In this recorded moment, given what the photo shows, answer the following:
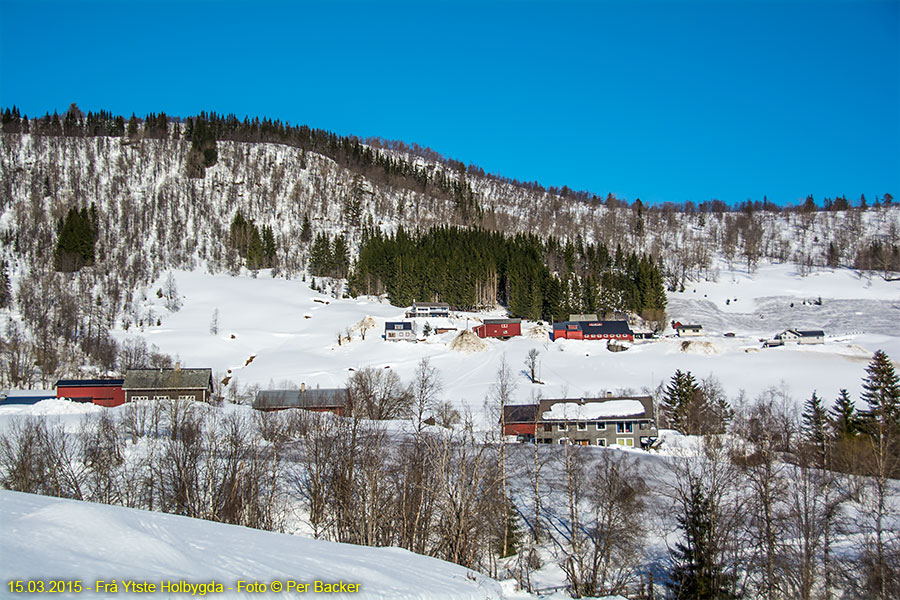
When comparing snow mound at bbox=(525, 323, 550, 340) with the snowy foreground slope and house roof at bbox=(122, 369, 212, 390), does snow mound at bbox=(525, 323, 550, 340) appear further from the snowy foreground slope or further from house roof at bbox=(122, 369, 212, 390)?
the snowy foreground slope

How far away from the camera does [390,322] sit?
253 feet

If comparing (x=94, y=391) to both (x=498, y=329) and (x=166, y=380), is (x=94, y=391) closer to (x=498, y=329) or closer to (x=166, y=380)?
(x=166, y=380)

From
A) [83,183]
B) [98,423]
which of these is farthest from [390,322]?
[83,183]

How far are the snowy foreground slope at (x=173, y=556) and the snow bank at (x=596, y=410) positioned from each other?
1438 inches

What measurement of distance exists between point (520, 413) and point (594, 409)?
5.72 meters

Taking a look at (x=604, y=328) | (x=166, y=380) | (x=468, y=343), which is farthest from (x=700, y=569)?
(x=604, y=328)

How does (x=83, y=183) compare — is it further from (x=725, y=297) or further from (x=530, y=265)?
(x=725, y=297)

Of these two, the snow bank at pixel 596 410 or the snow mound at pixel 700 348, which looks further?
the snow mound at pixel 700 348

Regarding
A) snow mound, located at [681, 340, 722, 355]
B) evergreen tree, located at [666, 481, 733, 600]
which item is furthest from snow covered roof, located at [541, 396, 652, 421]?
snow mound, located at [681, 340, 722, 355]

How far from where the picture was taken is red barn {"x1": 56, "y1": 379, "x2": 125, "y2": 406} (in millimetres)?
51812

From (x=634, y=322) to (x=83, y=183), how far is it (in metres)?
121

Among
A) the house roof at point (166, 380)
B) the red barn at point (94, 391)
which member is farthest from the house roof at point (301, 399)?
the red barn at point (94, 391)

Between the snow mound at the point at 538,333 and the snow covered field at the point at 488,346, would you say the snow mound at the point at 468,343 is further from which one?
the snow mound at the point at 538,333

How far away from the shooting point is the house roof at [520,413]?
45425mm
